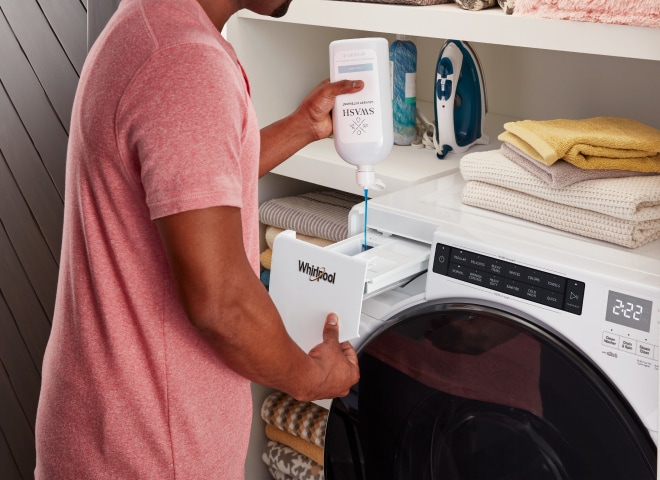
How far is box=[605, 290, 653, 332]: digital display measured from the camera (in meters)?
1.05

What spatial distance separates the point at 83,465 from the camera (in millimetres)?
1093

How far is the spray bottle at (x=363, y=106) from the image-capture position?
4.15 feet

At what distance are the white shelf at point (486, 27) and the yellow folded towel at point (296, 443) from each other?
97 centimetres

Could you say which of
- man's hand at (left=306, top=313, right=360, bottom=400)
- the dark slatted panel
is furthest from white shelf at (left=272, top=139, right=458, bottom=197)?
the dark slatted panel

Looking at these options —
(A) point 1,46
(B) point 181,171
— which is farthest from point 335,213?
(A) point 1,46

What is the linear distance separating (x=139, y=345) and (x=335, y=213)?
2.71 feet

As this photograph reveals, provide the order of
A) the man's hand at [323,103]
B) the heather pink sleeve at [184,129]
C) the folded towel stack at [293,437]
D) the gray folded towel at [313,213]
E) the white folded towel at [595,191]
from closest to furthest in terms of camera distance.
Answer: the heather pink sleeve at [184,129], the white folded towel at [595,191], the man's hand at [323,103], the gray folded towel at [313,213], the folded towel stack at [293,437]

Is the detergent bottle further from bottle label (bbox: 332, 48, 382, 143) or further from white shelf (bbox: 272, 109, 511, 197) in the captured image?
white shelf (bbox: 272, 109, 511, 197)

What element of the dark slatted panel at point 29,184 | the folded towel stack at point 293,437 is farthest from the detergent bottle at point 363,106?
the dark slatted panel at point 29,184

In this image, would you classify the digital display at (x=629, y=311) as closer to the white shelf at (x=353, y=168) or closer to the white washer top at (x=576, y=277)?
the white washer top at (x=576, y=277)

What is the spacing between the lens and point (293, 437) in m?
1.96

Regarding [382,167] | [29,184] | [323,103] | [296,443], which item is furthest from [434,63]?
[29,184]

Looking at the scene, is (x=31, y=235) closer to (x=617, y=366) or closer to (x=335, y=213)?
(x=335, y=213)

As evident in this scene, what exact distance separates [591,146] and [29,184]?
5.44ft
